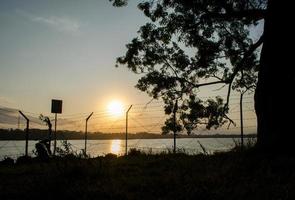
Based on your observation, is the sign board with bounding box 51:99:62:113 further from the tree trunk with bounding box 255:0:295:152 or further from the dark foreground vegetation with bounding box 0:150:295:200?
the tree trunk with bounding box 255:0:295:152

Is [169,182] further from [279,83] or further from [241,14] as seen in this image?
[241,14]

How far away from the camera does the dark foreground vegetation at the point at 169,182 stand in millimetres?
8211

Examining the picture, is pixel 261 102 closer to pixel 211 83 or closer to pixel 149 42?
pixel 211 83

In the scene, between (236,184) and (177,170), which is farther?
(177,170)

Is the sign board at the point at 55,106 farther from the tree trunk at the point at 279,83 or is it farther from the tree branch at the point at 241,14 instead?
the tree trunk at the point at 279,83

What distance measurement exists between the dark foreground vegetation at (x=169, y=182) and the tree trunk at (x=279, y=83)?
1353 mm

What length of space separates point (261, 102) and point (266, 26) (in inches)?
101

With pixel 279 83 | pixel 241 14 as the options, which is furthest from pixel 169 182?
pixel 241 14

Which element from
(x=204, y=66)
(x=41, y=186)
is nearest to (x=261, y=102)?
(x=204, y=66)

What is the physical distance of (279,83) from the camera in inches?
524

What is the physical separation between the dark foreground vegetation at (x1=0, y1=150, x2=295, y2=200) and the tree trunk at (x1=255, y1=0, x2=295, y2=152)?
135 centimetres

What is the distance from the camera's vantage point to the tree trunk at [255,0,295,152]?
1323cm

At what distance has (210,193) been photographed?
26.4 ft

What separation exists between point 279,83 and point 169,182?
19.4 feet
